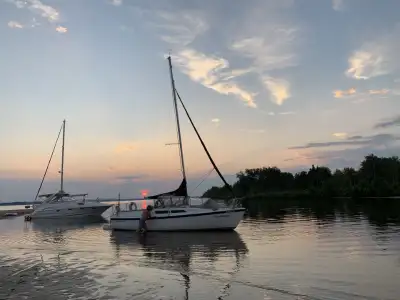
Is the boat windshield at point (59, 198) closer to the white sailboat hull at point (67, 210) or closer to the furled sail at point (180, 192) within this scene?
the white sailboat hull at point (67, 210)

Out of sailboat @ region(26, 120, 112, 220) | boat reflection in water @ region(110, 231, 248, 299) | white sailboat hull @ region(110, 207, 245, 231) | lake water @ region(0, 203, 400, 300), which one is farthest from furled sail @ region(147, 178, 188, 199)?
sailboat @ region(26, 120, 112, 220)

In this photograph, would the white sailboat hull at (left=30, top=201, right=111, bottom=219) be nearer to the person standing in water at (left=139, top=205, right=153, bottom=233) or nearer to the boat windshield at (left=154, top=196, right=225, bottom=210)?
the person standing in water at (left=139, top=205, right=153, bottom=233)

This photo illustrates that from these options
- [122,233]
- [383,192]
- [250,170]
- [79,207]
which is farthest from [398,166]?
[122,233]

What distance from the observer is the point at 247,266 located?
52.1 feet

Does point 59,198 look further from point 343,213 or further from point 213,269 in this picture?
point 213,269

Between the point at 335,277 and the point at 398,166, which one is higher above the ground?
the point at 398,166

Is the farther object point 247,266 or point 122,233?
point 122,233

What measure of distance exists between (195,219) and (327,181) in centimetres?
10962

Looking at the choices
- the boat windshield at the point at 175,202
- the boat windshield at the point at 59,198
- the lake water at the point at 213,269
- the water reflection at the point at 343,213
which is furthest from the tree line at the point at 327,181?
the lake water at the point at 213,269

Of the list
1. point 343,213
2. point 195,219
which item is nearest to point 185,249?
point 195,219

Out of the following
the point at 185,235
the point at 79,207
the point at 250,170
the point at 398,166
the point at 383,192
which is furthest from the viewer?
the point at 250,170

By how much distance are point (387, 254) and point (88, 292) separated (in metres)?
12.6

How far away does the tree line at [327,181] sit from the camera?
112188mm

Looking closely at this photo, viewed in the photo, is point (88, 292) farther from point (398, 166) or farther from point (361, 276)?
point (398, 166)
